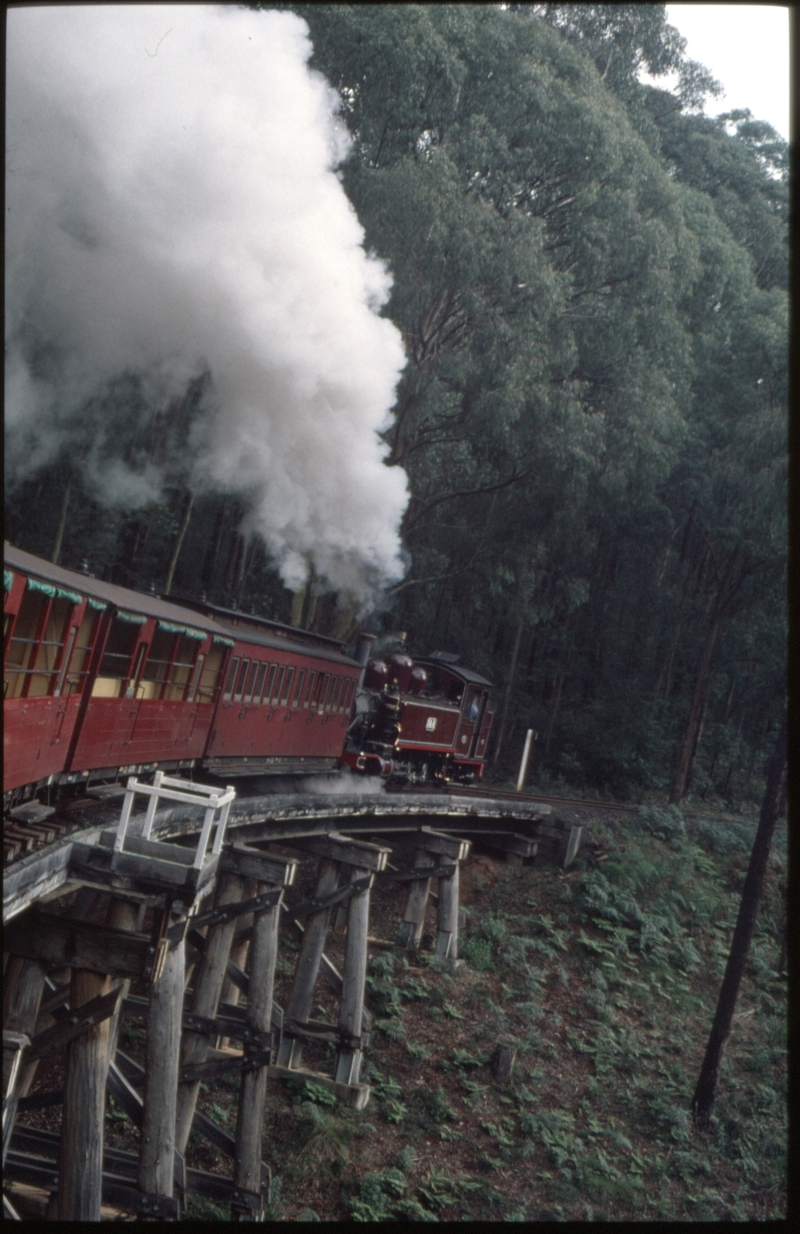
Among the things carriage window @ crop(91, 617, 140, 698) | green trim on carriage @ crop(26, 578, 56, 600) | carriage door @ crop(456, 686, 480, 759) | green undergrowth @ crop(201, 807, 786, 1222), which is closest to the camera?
green trim on carriage @ crop(26, 578, 56, 600)

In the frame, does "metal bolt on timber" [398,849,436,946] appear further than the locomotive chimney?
No

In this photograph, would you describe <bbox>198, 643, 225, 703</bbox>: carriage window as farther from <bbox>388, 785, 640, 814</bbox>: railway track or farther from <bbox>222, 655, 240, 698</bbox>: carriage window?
<bbox>388, 785, 640, 814</bbox>: railway track

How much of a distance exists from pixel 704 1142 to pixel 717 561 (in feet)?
57.1

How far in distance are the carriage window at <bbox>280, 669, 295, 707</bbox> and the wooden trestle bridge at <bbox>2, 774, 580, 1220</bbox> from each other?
2044 millimetres

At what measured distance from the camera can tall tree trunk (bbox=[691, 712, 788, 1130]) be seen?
48.0 ft

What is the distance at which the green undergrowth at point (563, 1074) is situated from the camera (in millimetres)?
11984

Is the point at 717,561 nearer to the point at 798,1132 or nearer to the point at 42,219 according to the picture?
the point at 42,219

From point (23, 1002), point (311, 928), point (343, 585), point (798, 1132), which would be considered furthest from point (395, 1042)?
A: point (798, 1132)

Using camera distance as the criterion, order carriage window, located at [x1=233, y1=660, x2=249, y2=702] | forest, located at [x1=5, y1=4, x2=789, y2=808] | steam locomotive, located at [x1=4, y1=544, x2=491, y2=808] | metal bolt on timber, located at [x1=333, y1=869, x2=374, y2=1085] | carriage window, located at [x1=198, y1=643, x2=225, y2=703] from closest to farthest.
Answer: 1. steam locomotive, located at [x1=4, y1=544, x2=491, y2=808]
2. metal bolt on timber, located at [x1=333, y1=869, x2=374, y2=1085]
3. carriage window, located at [x1=198, y1=643, x2=225, y2=703]
4. carriage window, located at [x1=233, y1=660, x2=249, y2=702]
5. forest, located at [x1=5, y1=4, x2=789, y2=808]

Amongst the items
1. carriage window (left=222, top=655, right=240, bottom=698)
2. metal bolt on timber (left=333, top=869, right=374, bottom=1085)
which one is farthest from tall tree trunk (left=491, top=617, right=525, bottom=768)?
carriage window (left=222, top=655, right=240, bottom=698)

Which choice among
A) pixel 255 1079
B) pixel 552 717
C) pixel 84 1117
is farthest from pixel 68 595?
pixel 552 717

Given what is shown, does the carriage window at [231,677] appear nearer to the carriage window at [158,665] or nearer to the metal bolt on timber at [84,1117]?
the carriage window at [158,665]

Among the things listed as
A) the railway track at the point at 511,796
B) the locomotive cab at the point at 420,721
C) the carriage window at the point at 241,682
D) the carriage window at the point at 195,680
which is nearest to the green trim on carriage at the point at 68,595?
the carriage window at the point at 195,680

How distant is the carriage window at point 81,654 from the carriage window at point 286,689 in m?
6.26
